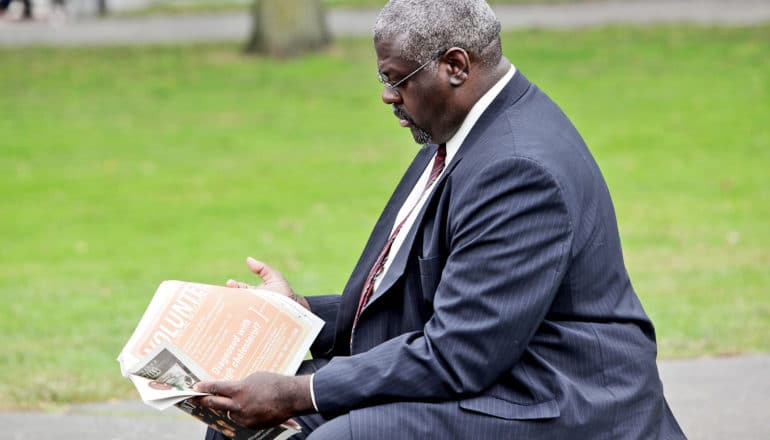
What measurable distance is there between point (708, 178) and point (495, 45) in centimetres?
901

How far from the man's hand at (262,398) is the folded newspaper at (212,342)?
2.3 inches

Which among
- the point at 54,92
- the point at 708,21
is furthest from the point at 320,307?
the point at 708,21

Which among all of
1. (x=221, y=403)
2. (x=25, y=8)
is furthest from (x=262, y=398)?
(x=25, y=8)

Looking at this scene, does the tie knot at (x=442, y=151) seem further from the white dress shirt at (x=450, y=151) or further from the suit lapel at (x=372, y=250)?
the suit lapel at (x=372, y=250)

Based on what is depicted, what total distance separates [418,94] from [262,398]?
2.74ft

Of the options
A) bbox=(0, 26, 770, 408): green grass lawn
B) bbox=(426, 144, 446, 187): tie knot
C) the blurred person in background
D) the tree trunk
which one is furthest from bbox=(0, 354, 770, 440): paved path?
the blurred person in background

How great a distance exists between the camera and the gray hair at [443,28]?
111 inches

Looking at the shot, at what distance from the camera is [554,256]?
105 inches

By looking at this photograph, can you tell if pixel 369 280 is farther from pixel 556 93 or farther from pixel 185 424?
pixel 556 93

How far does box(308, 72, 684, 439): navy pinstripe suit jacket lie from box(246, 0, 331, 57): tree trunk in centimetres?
1556

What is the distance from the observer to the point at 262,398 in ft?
9.25

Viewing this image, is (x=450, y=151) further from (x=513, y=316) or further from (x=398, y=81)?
(x=513, y=316)

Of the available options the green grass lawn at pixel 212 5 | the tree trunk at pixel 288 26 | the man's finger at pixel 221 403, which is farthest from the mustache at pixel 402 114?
the green grass lawn at pixel 212 5

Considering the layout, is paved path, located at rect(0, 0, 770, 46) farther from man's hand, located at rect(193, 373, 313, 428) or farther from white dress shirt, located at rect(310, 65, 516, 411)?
man's hand, located at rect(193, 373, 313, 428)
